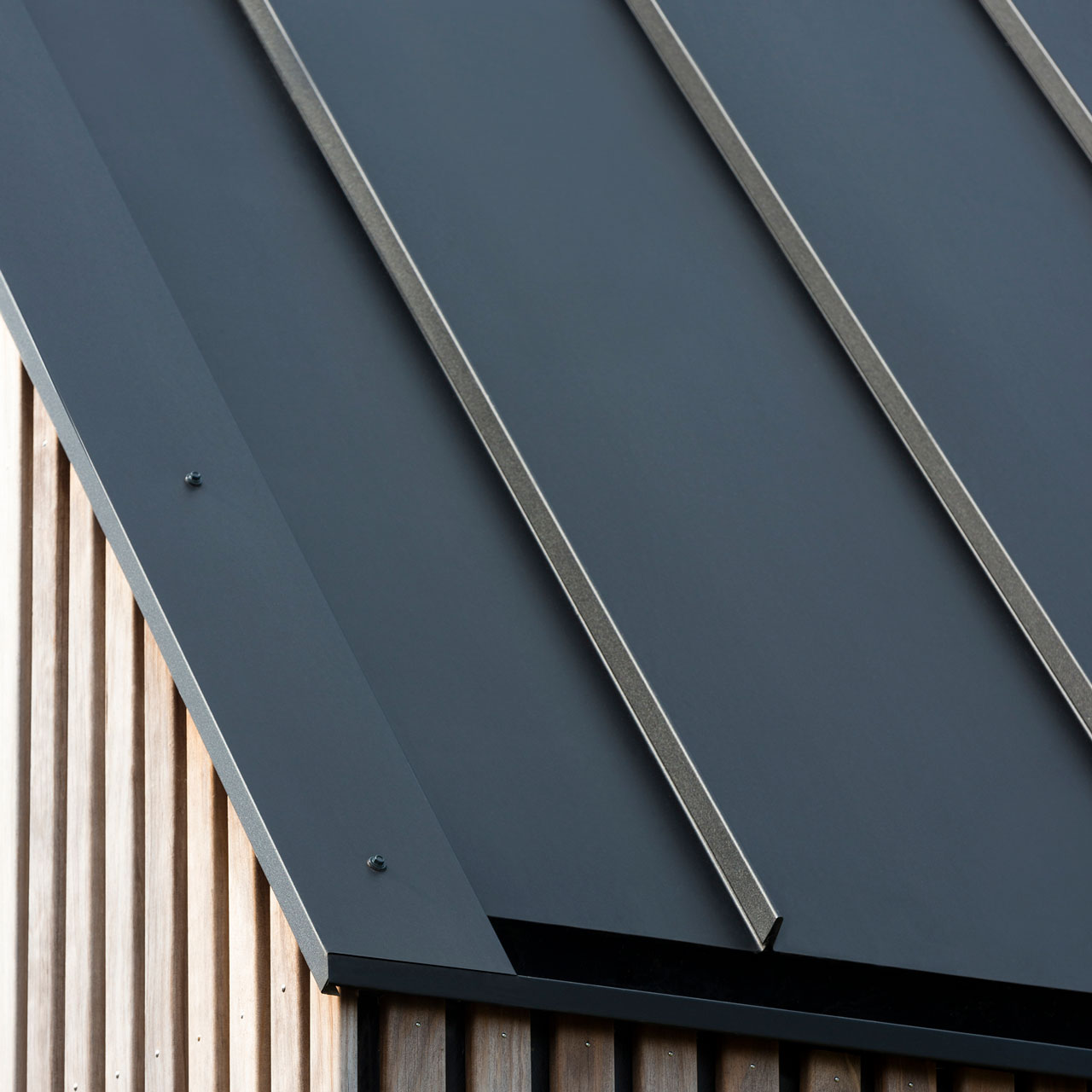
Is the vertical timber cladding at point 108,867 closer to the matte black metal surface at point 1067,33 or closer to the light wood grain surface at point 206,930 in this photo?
the light wood grain surface at point 206,930

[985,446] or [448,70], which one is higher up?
[448,70]

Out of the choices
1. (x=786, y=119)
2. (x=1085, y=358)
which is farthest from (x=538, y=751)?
(x=786, y=119)

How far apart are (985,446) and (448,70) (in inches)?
74.5

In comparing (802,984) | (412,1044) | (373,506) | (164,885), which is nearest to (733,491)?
(373,506)

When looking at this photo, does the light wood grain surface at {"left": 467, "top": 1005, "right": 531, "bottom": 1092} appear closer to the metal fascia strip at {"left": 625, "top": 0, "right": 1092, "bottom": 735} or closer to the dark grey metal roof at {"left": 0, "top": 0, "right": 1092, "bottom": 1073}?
the dark grey metal roof at {"left": 0, "top": 0, "right": 1092, "bottom": 1073}

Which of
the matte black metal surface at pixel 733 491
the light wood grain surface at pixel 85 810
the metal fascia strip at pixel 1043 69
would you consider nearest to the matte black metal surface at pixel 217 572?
the light wood grain surface at pixel 85 810

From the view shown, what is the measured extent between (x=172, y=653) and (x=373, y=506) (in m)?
0.59

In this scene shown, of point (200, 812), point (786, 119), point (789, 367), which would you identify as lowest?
point (200, 812)

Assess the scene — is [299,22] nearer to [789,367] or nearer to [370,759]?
[789,367]

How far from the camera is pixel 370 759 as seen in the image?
7.70ft

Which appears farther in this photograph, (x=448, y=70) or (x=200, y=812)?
(x=448, y=70)

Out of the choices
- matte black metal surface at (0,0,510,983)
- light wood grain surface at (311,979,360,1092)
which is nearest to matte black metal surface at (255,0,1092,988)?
matte black metal surface at (0,0,510,983)

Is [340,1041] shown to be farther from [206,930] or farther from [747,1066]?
[747,1066]

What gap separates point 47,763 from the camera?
3.00 metres
